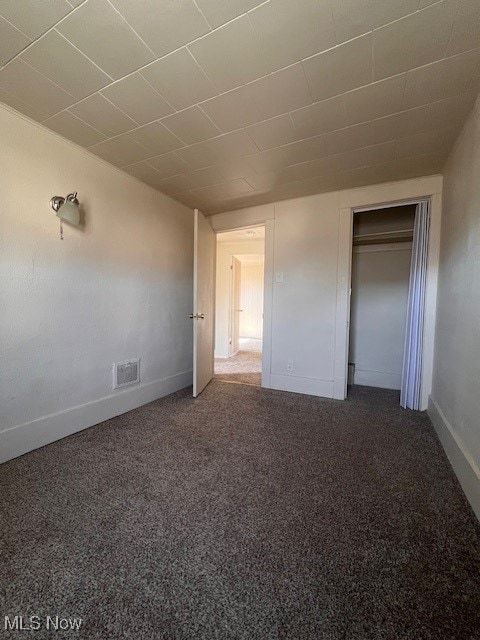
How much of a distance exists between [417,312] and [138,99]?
9.53ft

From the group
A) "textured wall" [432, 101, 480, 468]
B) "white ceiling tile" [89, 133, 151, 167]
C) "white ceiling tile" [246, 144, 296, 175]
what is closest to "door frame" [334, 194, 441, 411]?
"textured wall" [432, 101, 480, 468]

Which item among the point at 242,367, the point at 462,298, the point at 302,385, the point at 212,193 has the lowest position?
the point at 242,367

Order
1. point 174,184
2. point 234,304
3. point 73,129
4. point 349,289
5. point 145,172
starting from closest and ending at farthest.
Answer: point 73,129 < point 145,172 < point 174,184 < point 349,289 < point 234,304

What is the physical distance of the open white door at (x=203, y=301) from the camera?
111 inches

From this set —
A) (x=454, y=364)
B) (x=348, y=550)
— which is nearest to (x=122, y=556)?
(x=348, y=550)

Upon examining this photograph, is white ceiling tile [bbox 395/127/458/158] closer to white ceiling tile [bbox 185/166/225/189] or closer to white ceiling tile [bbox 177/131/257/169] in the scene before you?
white ceiling tile [bbox 177/131/257/169]

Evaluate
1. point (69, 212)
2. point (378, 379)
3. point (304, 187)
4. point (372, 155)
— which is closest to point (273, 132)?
point (372, 155)

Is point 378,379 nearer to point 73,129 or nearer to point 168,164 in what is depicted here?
point 168,164

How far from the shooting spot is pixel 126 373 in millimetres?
2475

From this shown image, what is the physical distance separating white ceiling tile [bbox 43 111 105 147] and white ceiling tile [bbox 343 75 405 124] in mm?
1772

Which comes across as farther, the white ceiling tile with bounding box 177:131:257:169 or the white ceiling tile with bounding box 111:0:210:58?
the white ceiling tile with bounding box 177:131:257:169

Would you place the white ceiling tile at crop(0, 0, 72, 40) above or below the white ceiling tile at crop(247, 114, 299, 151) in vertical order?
above

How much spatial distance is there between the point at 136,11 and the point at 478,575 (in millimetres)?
2700

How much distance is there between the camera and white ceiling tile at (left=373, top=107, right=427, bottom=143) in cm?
163
